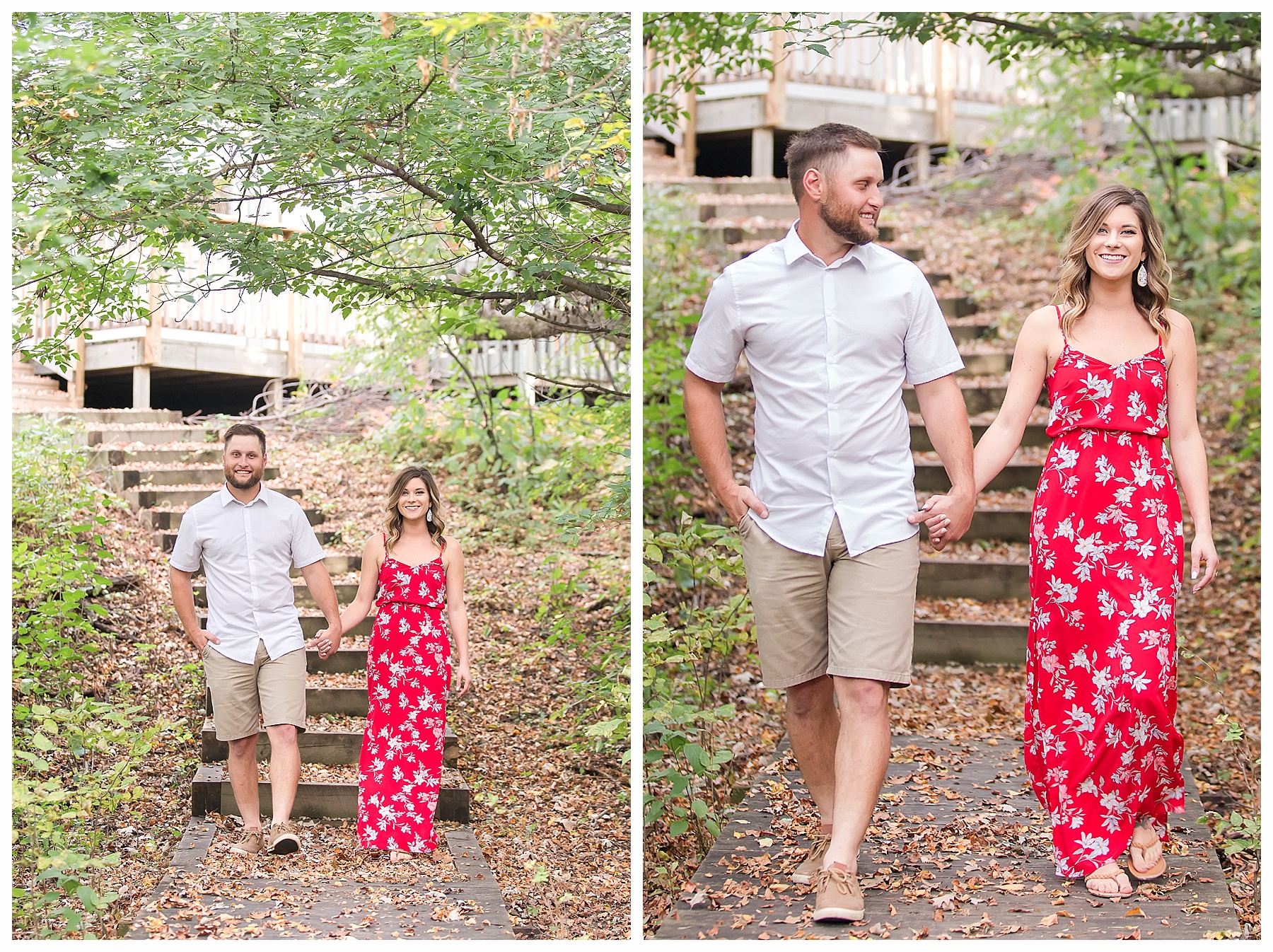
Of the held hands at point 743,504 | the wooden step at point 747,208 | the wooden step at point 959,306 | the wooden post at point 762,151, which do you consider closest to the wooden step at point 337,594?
the held hands at point 743,504

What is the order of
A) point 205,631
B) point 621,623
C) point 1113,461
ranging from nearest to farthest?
point 1113,461, point 205,631, point 621,623

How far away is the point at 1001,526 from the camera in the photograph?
5711 millimetres

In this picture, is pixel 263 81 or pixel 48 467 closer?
pixel 263 81

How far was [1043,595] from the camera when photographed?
322 cm

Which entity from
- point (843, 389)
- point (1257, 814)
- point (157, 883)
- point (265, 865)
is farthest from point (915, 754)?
point (157, 883)

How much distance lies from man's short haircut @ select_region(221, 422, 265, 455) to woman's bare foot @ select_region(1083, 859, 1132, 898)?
263cm

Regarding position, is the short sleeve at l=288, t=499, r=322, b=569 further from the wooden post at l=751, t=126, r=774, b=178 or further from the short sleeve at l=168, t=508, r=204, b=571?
the wooden post at l=751, t=126, r=774, b=178

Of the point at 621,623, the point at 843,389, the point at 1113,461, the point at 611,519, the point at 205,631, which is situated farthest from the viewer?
the point at 621,623

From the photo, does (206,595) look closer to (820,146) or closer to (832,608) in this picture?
(832,608)

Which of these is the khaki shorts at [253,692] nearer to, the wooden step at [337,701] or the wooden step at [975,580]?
the wooden step at [337,701]

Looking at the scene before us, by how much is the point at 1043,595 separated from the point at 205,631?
244 cm

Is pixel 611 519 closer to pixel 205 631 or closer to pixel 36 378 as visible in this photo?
pixel 205 631

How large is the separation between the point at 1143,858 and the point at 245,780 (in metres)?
2.55

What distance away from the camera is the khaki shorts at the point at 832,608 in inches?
113
